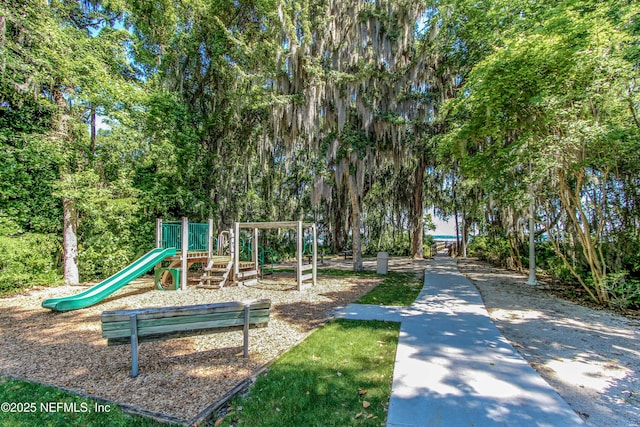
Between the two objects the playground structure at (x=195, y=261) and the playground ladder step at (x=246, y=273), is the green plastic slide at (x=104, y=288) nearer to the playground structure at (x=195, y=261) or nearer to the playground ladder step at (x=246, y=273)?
the playground structure at (x=195, y=261)

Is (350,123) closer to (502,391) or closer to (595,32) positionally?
(595,32)

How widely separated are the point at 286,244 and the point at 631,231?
1647 centimetres

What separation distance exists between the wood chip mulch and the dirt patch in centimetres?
302

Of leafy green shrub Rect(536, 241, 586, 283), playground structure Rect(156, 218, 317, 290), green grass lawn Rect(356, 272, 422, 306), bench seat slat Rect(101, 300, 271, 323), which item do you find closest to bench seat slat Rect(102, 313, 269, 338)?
bench seat slat Rect(101, 300, 271, 323)

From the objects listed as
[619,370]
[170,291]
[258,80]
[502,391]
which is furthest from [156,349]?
[258,80]

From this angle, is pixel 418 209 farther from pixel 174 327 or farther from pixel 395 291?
pixel 174 327

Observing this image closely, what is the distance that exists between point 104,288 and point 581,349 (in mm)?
8589

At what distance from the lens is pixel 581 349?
12.7 feet

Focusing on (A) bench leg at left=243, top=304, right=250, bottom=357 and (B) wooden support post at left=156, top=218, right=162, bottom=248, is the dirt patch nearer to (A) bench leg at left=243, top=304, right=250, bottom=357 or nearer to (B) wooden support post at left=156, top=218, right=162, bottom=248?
(A) bench leg at left=243, top=304, right=250, bottom=357

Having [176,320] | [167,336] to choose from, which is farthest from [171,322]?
[167,336]

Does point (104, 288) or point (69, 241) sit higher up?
point (69, 241)

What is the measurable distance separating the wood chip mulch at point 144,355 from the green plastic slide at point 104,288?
181mm

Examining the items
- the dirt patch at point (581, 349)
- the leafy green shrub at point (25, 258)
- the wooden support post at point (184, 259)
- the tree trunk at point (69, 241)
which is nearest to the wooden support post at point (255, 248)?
the wooden support post at point (184, 259)

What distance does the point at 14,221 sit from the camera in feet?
26.1
